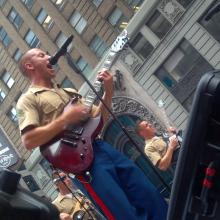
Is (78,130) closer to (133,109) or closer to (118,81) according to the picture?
(133,109)

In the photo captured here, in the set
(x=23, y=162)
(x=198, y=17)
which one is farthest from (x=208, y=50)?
(x=23, y=162)

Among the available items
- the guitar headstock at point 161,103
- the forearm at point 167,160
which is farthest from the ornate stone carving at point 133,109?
the forearm at point 167,160

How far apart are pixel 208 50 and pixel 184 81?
4.43 ft

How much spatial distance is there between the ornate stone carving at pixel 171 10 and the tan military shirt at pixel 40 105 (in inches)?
602

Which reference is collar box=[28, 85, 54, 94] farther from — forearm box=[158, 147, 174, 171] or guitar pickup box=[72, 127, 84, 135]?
forearm box=[158, 147, 174, 171]

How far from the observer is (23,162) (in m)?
28.8

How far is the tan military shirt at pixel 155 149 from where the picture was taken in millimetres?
8391

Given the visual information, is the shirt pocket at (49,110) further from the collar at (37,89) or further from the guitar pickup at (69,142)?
the guitar pickup at (69,142)

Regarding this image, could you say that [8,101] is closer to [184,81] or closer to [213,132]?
[184,81]

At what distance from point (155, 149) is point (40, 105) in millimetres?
4699

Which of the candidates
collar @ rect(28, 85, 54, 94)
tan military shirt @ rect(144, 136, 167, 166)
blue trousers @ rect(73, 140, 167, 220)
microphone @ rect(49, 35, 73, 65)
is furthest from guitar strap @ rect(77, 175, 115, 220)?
tan military shirt @ rect(144, 136, 167, 166)

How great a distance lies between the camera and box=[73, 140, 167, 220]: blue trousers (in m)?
3.70

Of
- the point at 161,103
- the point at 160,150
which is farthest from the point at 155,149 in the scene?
the point at 161,103

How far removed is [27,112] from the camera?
4008mm
